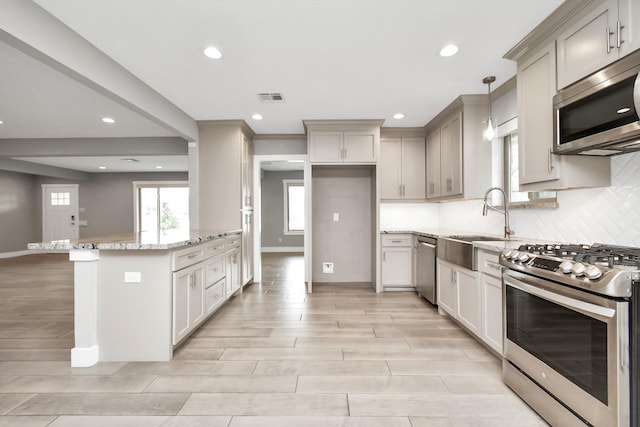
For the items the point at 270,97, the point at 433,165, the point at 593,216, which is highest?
the point at 270,97

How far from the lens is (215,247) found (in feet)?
10.9

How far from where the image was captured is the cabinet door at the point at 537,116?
2.15 metres

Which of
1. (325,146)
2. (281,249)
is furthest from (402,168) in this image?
(281,249)

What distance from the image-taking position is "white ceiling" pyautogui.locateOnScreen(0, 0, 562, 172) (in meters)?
2.03

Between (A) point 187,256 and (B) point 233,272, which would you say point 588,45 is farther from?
(B) point 233,272

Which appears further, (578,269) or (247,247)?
(247,247)

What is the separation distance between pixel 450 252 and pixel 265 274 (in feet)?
11.9

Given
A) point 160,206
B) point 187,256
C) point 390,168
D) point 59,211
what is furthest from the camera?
point 160,206

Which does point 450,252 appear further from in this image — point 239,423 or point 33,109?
point 33,109

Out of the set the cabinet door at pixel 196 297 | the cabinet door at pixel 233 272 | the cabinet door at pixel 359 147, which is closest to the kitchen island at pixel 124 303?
the cabinet door at pixel 196 297

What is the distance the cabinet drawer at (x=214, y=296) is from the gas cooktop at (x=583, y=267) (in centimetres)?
260

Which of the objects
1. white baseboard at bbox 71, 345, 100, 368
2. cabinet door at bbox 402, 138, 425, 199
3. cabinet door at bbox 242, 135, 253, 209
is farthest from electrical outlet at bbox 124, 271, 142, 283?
cabinet door at bbox 402, 138, 425, 199

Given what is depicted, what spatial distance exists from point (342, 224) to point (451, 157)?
185 cm

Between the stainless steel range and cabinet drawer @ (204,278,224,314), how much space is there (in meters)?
2.55
